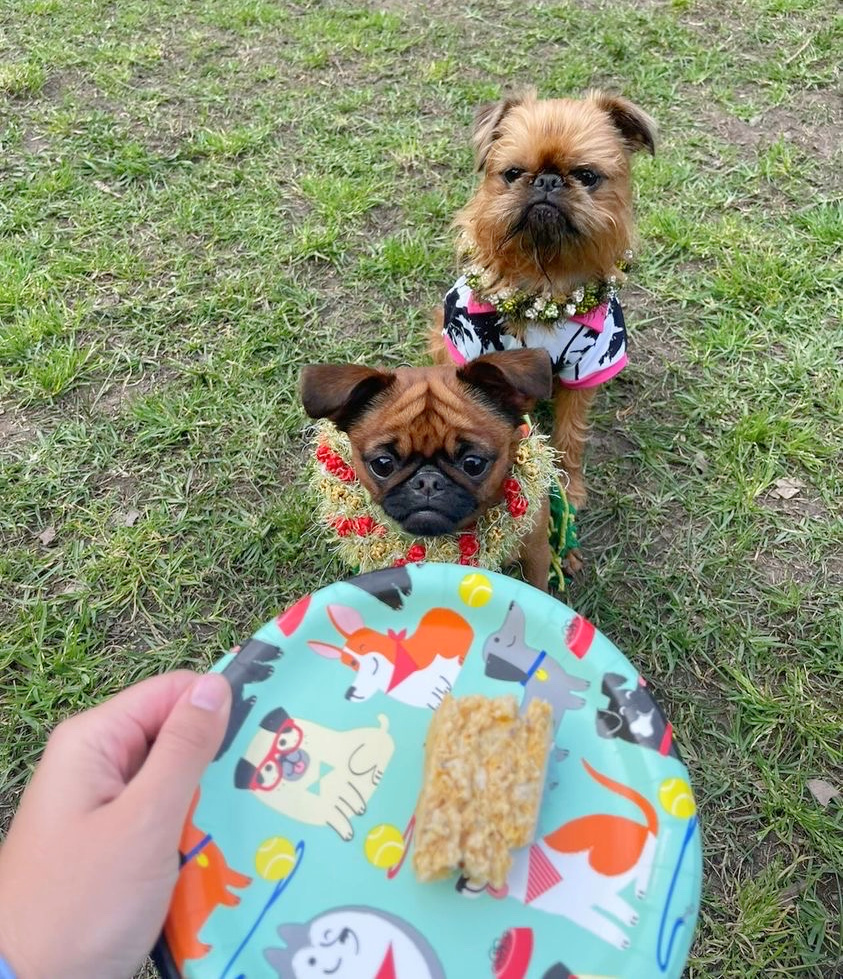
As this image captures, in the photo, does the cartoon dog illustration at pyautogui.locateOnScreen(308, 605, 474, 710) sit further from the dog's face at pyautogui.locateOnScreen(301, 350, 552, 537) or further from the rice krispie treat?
the dog's face at pyautogui.locateOnScreen(301, 350, 552, 537)

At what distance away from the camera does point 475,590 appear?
88.9 inches

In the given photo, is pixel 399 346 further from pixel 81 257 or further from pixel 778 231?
pixel 778 231

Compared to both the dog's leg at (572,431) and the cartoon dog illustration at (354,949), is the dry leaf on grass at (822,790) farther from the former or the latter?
the cartoon dog illustration at (354,949)

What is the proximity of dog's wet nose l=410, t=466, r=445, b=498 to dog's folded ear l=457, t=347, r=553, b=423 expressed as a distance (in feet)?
1.17

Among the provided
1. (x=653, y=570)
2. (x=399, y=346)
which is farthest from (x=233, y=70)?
(x=653, y=570)

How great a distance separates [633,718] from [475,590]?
0.58 meters

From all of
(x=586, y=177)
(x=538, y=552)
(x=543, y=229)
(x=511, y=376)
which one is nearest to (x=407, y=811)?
(x=538, y=552)

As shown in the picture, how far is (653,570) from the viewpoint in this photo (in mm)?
3400

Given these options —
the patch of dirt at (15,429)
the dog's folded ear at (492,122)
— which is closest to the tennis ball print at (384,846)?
the dog's folded ear at (492,122)

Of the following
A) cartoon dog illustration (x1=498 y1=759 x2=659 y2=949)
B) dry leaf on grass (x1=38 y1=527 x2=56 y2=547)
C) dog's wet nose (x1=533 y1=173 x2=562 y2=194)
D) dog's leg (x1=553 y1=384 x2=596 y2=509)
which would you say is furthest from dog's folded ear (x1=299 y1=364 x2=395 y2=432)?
dry leaf on grass (x1=38 y1=527 x2=56 y2=547)

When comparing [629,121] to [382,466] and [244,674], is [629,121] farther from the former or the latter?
[244,674]

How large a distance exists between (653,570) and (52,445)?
10.1 ft

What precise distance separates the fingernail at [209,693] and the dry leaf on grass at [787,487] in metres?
2.88

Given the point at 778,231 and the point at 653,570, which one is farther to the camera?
the point at 778,231
